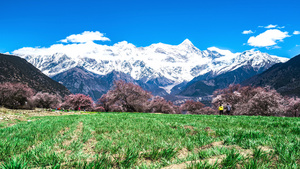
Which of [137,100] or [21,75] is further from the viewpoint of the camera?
[21,75]

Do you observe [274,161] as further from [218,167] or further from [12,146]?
[12,146]

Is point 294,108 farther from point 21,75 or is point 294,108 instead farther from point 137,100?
point 21,75

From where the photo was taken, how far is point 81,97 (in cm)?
6725

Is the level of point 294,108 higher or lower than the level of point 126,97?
lower

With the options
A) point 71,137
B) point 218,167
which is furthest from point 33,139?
point 218,167

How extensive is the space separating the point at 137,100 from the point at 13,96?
36290 millimetres

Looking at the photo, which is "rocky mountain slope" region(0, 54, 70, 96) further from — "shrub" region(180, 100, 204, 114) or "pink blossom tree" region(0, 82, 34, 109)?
"shrub" region(180, 100, 204, 114)

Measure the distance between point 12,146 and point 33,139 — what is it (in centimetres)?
146

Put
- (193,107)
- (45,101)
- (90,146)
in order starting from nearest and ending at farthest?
(90,146), (45,101), (193,107)

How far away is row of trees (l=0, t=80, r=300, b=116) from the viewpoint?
150ft

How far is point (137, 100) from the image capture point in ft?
193

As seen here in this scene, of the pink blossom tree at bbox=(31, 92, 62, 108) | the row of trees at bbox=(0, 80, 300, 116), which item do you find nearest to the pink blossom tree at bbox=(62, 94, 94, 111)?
the row of trees at bbox=(0, 80, 300, 116)

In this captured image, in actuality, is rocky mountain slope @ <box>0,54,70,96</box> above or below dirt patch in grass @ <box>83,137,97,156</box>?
above

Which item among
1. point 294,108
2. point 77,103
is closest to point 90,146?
point 77,103
